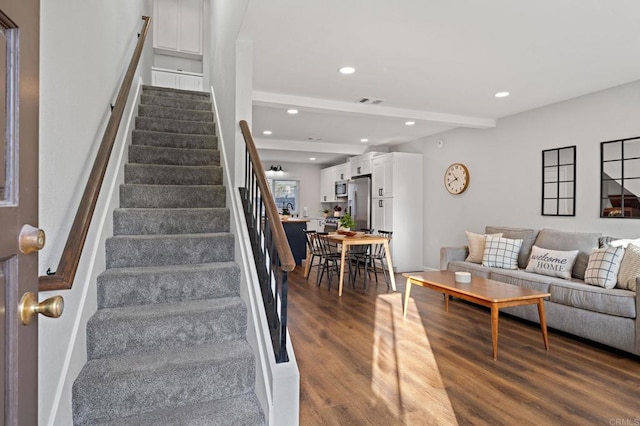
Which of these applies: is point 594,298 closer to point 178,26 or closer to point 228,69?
point 228,69

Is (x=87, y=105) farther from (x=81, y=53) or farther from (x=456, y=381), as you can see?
(x=456, y=381)

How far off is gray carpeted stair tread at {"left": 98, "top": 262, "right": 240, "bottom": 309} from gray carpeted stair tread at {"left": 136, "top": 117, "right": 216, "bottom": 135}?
194cm

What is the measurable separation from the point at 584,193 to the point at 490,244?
3.76 feet

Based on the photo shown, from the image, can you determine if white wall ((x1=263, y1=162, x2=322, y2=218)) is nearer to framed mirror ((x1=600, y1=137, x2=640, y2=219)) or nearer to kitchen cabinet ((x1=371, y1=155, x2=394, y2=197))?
kitchen cabinet ((x1=371, y1=155, x2=394, y2=197))

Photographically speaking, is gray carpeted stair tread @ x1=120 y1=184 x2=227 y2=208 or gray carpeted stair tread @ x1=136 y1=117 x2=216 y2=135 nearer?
gray carpeted stair tread @ x1=120 y1=184 x2=227 y2=208

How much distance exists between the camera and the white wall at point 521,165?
3.92 metres

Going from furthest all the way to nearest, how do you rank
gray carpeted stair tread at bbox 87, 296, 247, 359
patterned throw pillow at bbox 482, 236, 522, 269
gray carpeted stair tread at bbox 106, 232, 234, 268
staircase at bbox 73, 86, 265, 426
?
patterned throw pillow at bbox 482, 236, 522, 269 → gray carpeted stair tread at bbox 106, 232, 234, 268 → gray carpeted stair tread at bbox 87, 296, 247, 359 → staircase at bbox 73, 86, 265, 426

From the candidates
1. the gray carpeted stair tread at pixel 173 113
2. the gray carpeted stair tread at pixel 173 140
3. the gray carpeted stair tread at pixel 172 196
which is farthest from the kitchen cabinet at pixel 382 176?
the gray carpeted stair tread at pixel 172 196

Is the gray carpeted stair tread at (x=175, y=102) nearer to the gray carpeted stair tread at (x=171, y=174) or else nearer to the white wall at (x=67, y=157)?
the gray carpeted stair tread at (x=171, y=174)

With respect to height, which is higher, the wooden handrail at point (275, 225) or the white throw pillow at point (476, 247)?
the wooden handrail at point (275, 225)

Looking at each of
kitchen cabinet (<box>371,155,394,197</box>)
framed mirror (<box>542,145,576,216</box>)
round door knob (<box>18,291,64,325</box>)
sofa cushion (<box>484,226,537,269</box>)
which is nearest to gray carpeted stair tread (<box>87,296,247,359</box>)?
round door knob (<box>18,291,64,325</box>)

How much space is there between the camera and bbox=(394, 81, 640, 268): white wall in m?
3.92

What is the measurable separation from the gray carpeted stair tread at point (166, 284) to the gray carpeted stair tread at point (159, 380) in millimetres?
377

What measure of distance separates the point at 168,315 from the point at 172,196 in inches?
48.3
